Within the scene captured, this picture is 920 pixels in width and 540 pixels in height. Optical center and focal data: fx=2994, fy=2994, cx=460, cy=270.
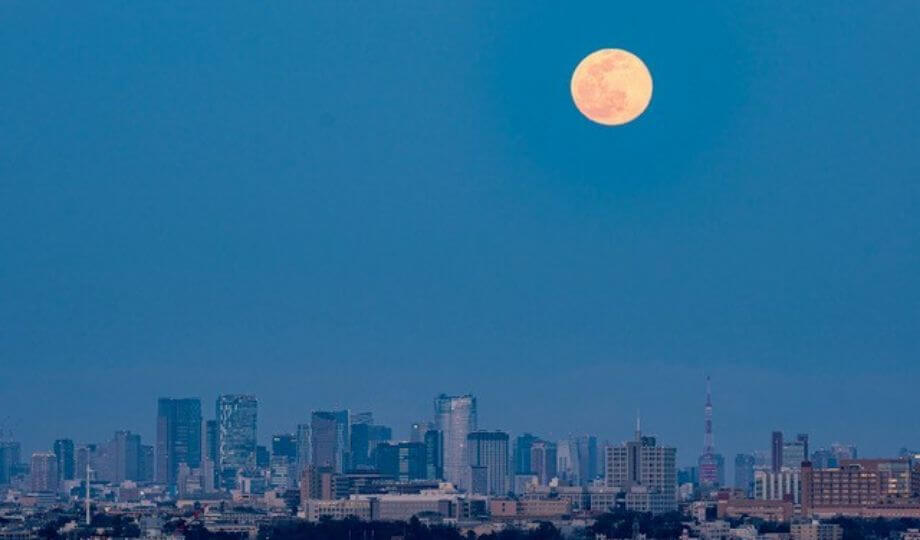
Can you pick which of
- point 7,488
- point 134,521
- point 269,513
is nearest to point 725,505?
point 269,513

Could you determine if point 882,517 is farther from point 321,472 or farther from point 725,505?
point 321,472

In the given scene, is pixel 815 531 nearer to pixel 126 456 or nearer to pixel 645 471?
pixel 645 471

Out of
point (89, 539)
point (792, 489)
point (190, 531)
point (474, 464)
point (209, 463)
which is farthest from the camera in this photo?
point (209, 463)

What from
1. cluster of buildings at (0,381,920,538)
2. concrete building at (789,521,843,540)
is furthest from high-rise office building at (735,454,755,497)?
concrete building at (789,521,843,540)

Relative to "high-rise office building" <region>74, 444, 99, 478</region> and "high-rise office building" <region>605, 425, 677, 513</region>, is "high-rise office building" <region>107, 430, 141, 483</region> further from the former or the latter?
"high-rise office building" <region>605, 425, 677, 513</region>

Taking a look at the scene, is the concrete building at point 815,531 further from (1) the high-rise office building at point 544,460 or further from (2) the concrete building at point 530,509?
(1) the high-rise office building at point 544,460

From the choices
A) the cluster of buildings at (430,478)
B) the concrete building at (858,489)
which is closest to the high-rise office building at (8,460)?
the cluster of buildings at (430,478)
